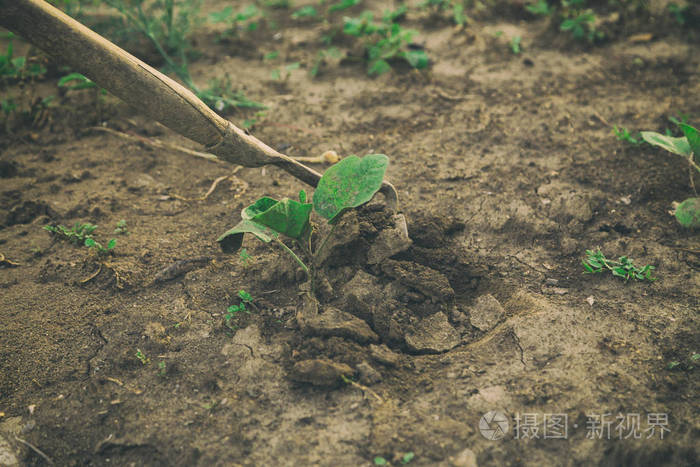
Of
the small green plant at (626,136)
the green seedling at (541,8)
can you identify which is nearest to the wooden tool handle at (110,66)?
the small green plant at (626,136)

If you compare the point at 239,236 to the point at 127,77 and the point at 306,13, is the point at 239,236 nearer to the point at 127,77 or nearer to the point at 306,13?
the point at 127,77

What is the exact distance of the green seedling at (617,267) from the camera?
6.69 ft

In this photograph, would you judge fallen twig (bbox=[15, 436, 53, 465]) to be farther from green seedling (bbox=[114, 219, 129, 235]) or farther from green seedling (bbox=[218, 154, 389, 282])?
green seedling (bbox=[114, 219, 129, 235])

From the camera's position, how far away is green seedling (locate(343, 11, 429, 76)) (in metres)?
3.42

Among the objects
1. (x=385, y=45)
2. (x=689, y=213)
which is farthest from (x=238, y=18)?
(x=689, y=213)

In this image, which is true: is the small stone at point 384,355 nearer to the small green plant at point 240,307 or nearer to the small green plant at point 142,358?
the small green plant at point 240,307

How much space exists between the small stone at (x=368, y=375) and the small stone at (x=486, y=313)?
0.47 m

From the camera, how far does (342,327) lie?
6.06ft

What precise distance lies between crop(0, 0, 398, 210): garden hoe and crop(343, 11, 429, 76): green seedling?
178 cm

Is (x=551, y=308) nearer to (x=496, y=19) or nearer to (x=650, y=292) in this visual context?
(x=650, y=292)

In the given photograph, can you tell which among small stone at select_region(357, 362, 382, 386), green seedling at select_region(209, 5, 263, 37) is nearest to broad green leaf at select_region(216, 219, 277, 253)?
small stone at select_region(357, 362, 382, 386)

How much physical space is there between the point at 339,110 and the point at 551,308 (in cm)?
186

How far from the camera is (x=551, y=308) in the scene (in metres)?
1.97

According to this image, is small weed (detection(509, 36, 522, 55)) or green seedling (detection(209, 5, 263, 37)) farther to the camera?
green seedling (detection(209, 5, 263, 37))
